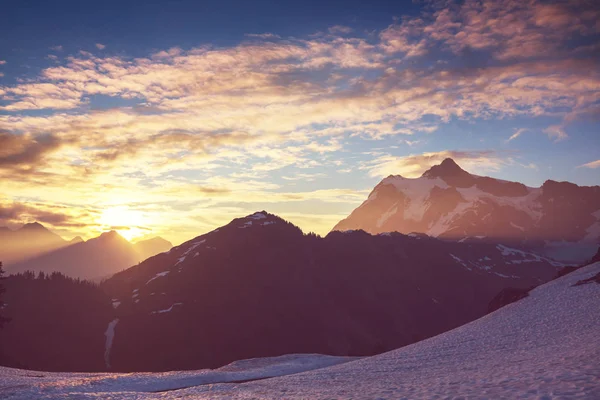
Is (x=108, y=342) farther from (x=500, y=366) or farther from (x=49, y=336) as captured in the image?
(x=500, y=366)

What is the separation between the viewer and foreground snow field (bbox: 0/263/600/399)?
60.0 feet

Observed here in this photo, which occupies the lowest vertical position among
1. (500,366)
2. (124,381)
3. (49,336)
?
(49,336)

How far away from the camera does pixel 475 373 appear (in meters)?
23.8

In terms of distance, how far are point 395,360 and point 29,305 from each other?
205 metres

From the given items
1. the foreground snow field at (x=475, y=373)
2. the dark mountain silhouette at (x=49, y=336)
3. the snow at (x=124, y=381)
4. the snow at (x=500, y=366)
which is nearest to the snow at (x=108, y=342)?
the dark mountain silhouette at (x=49, y=336)

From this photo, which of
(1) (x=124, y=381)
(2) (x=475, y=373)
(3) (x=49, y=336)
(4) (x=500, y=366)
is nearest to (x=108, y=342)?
(3) (x=49, y=336)

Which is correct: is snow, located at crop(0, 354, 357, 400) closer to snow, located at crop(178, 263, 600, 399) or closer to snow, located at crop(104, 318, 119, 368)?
snow, located at crop(178, 263, 600, 399)

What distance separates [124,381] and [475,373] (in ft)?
119

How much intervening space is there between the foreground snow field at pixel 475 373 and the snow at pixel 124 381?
0.45 feet

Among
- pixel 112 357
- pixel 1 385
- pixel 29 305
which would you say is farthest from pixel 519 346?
pixel 29 305

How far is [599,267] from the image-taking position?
5828 cm

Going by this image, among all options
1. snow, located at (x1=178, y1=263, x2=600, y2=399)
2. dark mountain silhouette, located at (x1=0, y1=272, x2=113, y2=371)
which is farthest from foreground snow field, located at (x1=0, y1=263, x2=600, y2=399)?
dark mountain silhouette, located at (x1=0, y1=272, x2=113, y2=371)

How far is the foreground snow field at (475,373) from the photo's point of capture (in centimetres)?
1830

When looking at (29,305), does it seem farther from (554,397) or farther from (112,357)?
(554,397)
